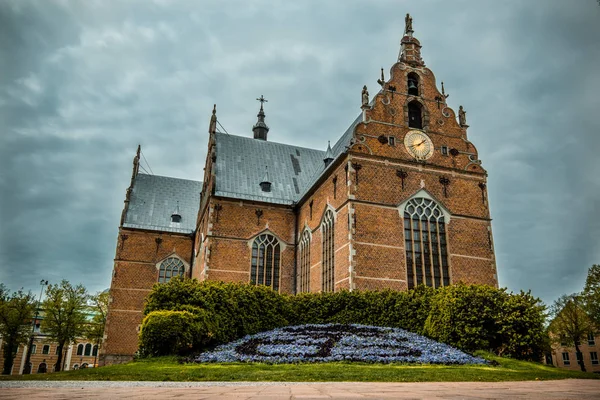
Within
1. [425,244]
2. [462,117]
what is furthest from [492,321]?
[462,117]

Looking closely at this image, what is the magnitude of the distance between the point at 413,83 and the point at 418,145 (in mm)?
4394

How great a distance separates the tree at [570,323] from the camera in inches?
1553

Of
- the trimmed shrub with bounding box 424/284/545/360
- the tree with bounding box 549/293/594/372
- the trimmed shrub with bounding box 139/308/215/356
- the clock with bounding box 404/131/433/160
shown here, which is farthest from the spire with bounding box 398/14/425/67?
the tree with bounding box 549/293/594/372

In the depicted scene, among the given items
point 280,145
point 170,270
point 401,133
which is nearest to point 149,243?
point 170,270

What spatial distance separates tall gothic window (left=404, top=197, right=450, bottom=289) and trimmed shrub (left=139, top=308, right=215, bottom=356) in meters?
11.5

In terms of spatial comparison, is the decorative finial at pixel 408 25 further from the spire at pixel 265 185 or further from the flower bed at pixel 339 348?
the flower bed at pixel 339 348

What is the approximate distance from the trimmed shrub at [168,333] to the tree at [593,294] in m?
31.3

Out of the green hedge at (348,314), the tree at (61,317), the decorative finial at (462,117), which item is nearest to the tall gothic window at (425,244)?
the green hedge at (348,314)

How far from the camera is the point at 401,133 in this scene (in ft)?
81.5

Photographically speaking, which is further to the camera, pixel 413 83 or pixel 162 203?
pixel 162 203

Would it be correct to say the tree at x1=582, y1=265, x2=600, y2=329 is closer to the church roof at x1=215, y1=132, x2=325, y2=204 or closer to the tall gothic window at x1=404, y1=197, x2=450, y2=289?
the tall gothic window at x1=404, y1=197, x2=450, y2=289

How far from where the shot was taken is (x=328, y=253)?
24359mm

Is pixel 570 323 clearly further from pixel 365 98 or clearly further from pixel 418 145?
pixel 365 98

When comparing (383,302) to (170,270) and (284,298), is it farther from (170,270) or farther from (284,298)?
(170,270)
